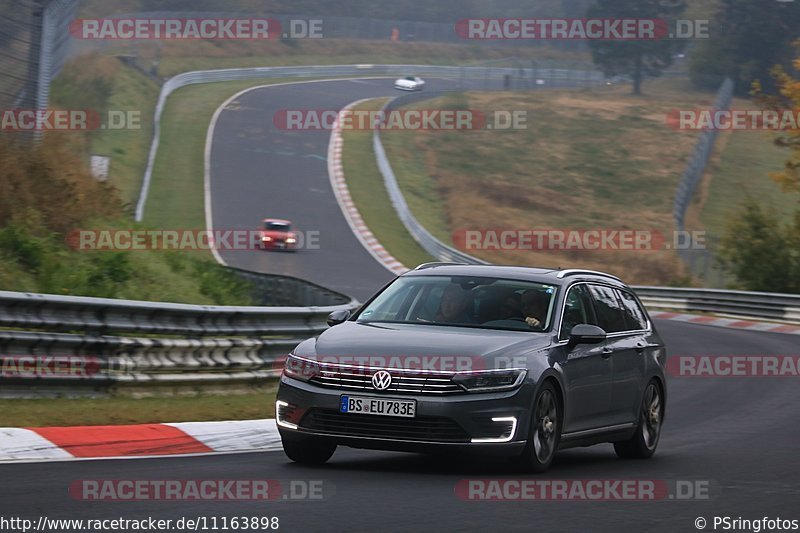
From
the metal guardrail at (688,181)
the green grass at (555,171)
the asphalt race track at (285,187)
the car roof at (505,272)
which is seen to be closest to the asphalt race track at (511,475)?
the car roof at (505,272)

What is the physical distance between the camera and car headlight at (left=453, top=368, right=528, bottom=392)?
931 cm

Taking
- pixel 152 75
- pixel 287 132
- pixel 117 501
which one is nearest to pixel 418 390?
pixel 117 501

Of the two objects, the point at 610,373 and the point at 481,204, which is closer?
the point at 610,373

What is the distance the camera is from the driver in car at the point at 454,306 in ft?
34.2

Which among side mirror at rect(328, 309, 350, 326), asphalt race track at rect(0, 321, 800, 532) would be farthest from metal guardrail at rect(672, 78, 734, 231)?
side mirror at rect(328, 309, 350, 326)

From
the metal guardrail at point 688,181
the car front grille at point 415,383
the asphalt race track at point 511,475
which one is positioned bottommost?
the asphalt race track at point 511,475

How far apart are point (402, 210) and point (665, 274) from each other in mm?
9937

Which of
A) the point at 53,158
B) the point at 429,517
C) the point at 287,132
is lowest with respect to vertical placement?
the point at 429,517

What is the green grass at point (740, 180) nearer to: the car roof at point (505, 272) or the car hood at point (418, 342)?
the car roof at point (505, 272)

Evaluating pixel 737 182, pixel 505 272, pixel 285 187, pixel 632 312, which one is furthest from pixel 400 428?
pixel 737 182

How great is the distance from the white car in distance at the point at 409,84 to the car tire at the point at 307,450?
7745cm

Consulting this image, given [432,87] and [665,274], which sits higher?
[432,87]

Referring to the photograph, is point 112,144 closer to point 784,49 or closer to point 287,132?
point 287,132

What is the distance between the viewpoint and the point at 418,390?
931 centimetres
